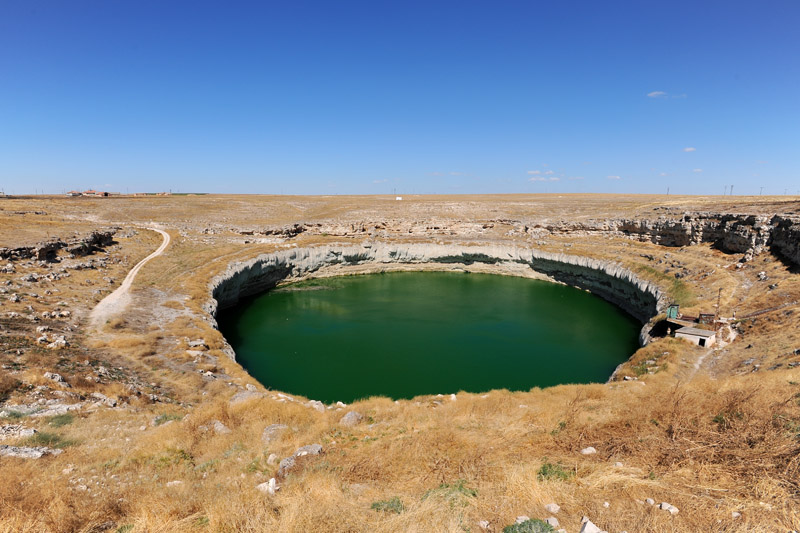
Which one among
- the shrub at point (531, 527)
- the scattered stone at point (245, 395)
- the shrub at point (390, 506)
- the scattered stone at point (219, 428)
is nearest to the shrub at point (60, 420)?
the scattered stone at point (219, 428)

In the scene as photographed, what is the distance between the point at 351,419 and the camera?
12.4m

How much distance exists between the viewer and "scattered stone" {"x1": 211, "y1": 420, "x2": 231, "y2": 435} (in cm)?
1112

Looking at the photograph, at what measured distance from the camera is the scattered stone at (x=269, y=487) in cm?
795

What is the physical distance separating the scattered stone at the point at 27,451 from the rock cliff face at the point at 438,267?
19222mm

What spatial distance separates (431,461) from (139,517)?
588cm

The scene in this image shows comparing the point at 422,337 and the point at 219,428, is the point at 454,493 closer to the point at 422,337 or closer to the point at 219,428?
the point at 219,428

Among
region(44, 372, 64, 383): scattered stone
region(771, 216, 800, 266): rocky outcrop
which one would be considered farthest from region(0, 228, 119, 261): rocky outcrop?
region(771, 216, 800, 266): rocky outcrop

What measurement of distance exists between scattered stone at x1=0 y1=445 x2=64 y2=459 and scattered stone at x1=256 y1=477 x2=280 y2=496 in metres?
5.14

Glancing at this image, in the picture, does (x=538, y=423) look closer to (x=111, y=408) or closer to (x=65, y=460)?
(x=65, y=460)

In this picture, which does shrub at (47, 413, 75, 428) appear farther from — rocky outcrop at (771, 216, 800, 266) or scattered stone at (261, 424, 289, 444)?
rocky outcrop at (771, 216, 800, 266)

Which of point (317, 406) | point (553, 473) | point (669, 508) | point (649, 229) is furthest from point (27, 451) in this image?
point (649, 229)

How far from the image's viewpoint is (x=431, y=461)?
930 centimetres

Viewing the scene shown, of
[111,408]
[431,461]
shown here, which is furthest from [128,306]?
[431,461]

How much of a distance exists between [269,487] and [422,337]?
77.4ft
